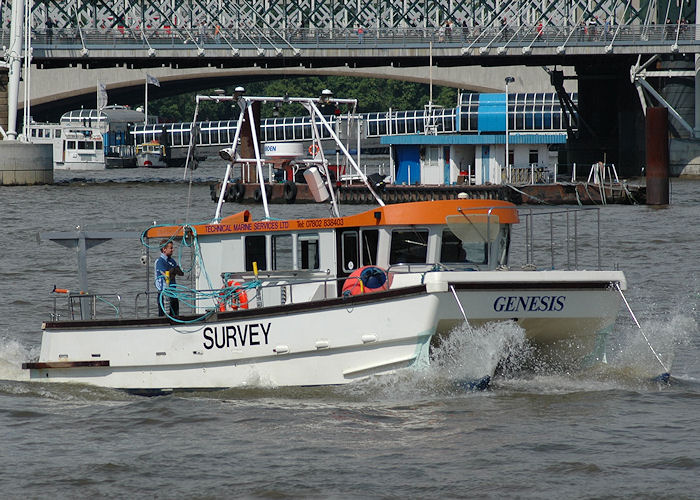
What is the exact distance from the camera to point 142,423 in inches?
656

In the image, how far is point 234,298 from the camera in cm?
1831

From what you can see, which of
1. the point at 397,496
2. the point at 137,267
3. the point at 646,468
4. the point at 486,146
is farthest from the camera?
the point at 486,146

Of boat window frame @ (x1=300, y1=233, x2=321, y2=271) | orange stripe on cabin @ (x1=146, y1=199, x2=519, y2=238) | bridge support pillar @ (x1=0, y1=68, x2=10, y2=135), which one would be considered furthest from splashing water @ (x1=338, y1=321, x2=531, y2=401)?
bridge support pillar @ (x1=0, y1=68, x2=10, y2=135)

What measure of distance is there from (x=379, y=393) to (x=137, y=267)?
17636 mm

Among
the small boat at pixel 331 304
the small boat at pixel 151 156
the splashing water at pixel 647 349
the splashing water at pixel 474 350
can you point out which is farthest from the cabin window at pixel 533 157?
the small boat at pixel 151 156

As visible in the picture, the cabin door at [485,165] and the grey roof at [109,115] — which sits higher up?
the grey roof at [109,115]

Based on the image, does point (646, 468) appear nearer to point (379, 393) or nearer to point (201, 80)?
point (379, 393)

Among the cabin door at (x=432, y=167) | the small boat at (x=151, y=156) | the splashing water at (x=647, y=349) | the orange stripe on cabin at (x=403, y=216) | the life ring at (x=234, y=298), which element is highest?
the small boat at (x=151, y=156)

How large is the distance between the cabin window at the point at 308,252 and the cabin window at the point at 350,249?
422 mm

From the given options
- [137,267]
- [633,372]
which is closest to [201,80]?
[137,267]

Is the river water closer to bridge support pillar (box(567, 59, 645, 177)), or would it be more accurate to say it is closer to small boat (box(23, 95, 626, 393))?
small boat (box(23, 95, 626, 393))

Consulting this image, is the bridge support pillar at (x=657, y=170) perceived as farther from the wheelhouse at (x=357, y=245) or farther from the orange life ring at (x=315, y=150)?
the wheelhouse at (x=357, y=245)

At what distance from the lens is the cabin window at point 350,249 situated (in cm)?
1786

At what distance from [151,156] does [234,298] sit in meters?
90.4
